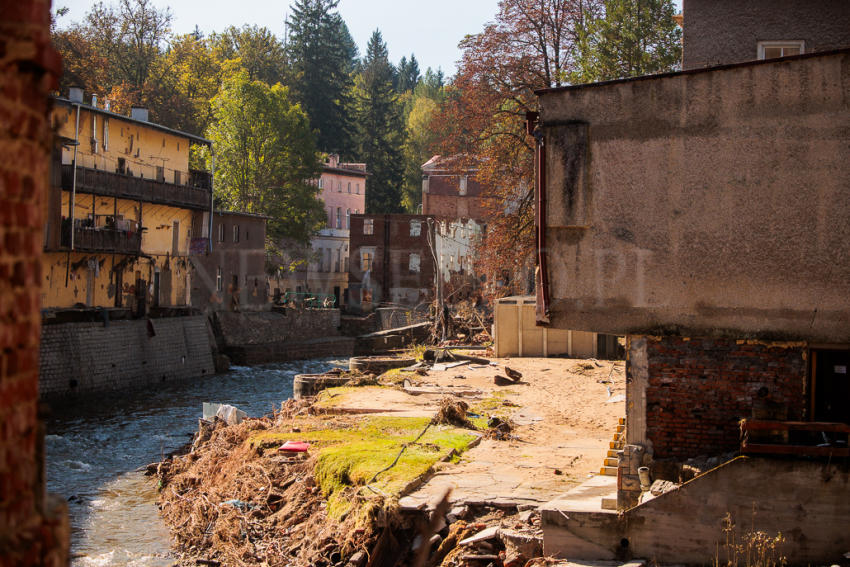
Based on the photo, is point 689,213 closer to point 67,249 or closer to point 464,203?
point 67,249

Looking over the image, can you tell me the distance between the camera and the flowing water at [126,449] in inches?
663

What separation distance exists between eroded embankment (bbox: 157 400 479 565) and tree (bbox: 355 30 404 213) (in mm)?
60908

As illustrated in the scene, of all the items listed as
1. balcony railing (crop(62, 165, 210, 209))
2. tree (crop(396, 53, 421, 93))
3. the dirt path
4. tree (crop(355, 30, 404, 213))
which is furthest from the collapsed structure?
tree (crop(396, 53, 421, 93))

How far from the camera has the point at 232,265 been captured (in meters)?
56.5

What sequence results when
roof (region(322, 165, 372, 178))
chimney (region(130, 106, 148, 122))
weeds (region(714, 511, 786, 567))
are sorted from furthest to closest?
roof (region(322, 165, 372, 178)) < chimney (region(130, 106, 148, 122)) < weeds (region(714, 511, 786, 567))

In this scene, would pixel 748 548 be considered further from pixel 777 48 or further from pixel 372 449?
pixel 777 48

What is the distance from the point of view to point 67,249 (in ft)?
129

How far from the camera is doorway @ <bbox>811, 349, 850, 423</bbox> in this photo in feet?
39.2

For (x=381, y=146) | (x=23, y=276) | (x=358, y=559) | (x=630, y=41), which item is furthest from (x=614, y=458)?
(x=381, y=146)

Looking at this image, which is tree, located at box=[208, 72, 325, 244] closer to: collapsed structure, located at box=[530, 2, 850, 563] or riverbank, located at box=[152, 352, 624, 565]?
riverbank, located at box=[152, 352, 624, 565]

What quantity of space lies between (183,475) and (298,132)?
46.6m

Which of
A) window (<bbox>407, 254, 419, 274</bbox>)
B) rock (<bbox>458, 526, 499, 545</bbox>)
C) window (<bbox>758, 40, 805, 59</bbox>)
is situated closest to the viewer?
rock (<bbox>458, 526, 499, 545</bbox>)

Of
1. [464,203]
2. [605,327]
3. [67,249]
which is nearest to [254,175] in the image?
[464,203]

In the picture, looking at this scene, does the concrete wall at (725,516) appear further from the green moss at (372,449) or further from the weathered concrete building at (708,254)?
the green moss at (372,449)
